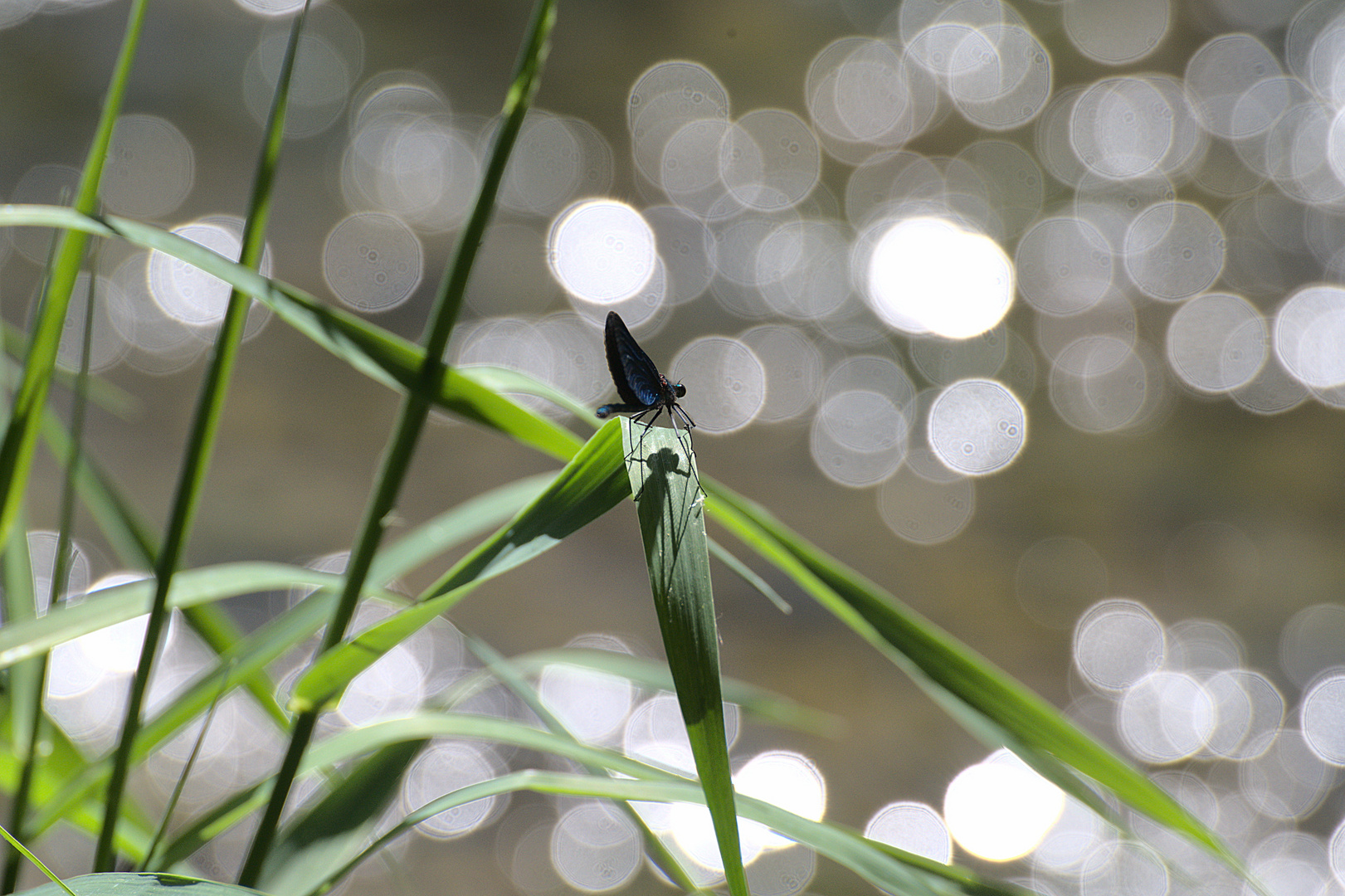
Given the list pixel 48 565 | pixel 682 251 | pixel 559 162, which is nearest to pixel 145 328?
pixel 48 565

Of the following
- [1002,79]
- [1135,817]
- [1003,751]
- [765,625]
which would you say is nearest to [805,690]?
[765,625]

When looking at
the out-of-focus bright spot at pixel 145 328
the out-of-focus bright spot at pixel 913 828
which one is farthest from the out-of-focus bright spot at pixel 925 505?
the out-of-focus bright spot at pixel 145 328

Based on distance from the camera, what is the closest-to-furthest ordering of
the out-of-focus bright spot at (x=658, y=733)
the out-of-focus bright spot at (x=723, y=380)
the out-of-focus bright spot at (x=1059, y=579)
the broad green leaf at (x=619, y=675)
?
the broad green leaf at (x=619, y=675)
the out-of-focus bright spot at (x=658, y=733)
the out-of-focus bright spot at (x=1059, y=579)
the out-of-focus bright spot at (x=723, y=380)

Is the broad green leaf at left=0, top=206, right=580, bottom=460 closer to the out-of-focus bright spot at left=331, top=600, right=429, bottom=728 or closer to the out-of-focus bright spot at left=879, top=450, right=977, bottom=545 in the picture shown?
the out-of-focus bright spot at left=331, top=600, right=429, bottom=728

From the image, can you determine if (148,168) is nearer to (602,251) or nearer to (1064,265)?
(602,251)

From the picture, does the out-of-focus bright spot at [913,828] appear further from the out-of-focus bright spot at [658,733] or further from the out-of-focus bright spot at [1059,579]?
the out-of-focus bright spot at [1059,579]

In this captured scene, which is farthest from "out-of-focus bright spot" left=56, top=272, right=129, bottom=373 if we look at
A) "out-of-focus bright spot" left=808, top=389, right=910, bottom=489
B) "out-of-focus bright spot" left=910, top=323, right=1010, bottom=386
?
"out-of-focus bright spot" left=910, top=323, right=1010, bottom=386
